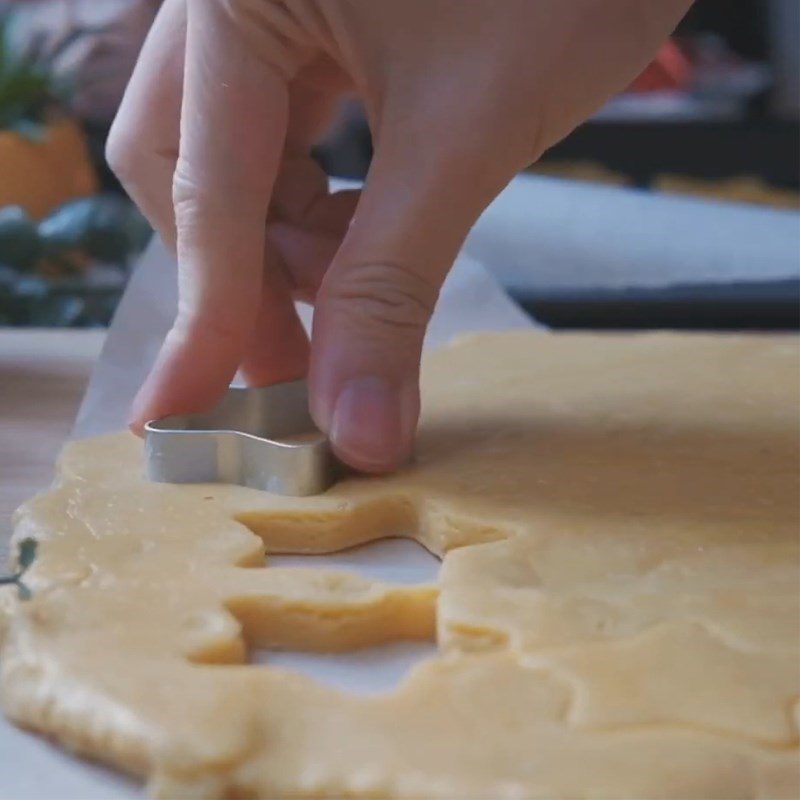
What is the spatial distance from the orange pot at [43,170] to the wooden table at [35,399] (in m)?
0.64

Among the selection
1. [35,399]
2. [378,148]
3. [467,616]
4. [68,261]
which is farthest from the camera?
[68,261]

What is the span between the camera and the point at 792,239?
1799 millimetres

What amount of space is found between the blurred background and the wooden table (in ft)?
0.36

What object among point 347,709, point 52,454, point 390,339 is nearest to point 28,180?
point 52,454

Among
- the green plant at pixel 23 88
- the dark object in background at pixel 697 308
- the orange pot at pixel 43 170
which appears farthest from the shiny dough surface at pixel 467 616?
the green plant at pixel 23 88

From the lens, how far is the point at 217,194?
975mm

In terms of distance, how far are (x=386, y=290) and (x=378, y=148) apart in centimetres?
10

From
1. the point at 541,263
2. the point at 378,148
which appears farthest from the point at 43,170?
the point at 378,148

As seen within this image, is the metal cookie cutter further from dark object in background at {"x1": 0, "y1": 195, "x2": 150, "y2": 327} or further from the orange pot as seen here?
the orange pot

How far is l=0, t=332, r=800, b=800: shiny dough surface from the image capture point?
630mm

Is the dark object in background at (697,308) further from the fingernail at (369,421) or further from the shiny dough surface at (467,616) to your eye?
the fingernail at (369,421)

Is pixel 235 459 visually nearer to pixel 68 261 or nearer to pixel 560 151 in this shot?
pixel 68 261

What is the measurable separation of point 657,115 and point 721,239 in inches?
50.8

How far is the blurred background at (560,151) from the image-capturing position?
5.24 ft
